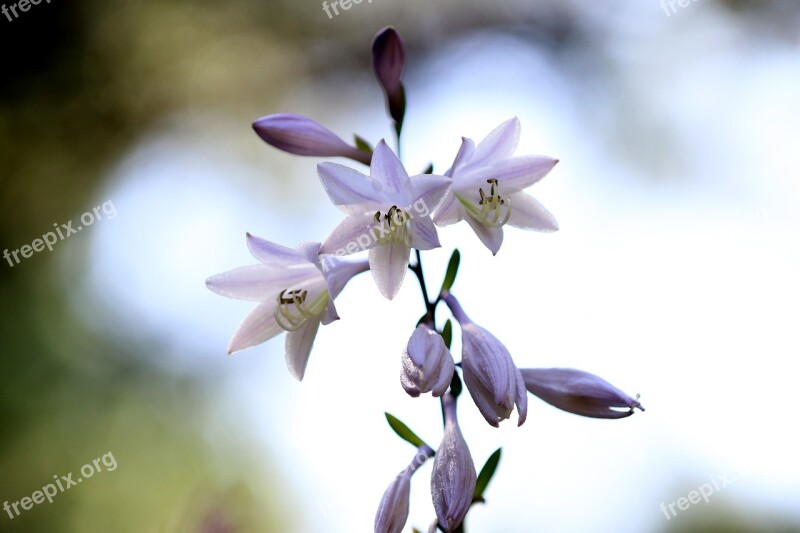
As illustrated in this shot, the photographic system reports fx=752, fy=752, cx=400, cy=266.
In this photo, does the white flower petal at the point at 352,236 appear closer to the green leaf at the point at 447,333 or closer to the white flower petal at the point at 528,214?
the green leaf at the point at 447,333

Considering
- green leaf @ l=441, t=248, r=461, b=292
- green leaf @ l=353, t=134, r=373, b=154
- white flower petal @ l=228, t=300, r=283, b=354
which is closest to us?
green leaf @ l=441, t=248, r=461, b=292

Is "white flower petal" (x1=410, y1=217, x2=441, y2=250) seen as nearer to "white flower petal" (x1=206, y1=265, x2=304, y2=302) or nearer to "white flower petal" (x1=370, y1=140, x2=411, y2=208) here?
"white flower petal" (x1=370, y1=140, x2=411, y2=208)

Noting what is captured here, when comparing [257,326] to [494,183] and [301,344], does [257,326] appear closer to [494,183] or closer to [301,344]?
[301,344]

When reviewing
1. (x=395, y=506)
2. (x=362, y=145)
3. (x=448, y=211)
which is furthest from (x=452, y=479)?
(x=362, y=145)

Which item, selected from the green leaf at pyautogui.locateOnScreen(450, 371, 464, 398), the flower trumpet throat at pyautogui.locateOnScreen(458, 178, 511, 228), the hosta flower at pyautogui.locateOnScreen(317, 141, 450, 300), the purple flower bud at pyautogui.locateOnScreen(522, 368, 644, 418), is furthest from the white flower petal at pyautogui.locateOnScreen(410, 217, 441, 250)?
the purple flower bud at pyautogui.locateOnScreen(522, 368, 644, 418)

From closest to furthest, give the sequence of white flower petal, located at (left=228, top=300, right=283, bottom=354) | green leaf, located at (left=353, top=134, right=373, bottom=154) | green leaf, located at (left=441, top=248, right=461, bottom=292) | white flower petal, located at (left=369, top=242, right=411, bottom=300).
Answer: white flower petal, located at (left=369, top=242, right=411, bottom=300)
green leaf, located at (left=441, top=248, right=461, bottom=292)
white flower petal, located at (left=228, top=300, right=283, bottom=354)
green leaf, located at (left=353, top=134, right=373, bottom=154)

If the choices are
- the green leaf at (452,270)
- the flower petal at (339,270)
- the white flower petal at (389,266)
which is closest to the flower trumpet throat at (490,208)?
the green leaf at (452,270)
